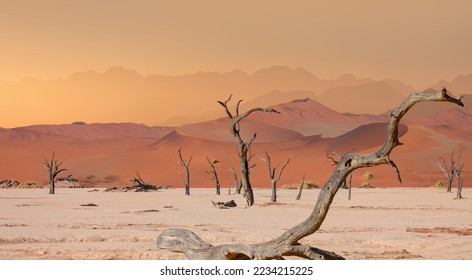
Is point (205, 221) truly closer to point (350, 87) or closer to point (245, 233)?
point (245, 233)

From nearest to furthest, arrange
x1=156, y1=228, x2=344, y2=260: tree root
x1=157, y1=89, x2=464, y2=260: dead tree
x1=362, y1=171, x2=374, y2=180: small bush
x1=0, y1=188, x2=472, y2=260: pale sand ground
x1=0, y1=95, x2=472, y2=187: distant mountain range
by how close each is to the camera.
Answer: x1=157, y1=89, x2=464, y2=260: dead tree < x1=156, y1=228, x2=344, y2=260: tree root < x1=0, y1=188, x2=472, y2=260: pale sand ground < x1=362, y1=171, x2=374, y2=180: small bush < x1=0, y1=95, x2=472, y2=187: distant mountain range

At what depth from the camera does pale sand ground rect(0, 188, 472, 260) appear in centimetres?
1969

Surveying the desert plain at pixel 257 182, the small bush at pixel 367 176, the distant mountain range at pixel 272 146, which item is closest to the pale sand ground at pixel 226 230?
the desert plain at pixel 257 182

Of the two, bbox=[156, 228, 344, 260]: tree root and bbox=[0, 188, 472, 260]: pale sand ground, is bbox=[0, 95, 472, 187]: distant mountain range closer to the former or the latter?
bbox=[0, 188, 472, 260]: pale sand ground

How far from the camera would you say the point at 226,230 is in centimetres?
2470

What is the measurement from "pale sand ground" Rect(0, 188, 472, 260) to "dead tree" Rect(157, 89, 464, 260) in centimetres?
340

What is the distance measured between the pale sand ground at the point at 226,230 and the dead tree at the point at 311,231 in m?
3.40

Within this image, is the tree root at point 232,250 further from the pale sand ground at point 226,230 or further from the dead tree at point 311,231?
the pale sand ground at point 226,230

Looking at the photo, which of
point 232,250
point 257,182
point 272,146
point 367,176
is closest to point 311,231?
point 232,250

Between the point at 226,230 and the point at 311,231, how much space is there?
11.8 metres

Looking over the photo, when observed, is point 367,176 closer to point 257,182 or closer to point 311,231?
point 257,182

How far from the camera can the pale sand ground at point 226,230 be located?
19688 mm

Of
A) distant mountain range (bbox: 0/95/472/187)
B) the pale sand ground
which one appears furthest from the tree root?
distant mountain range (bbox: 0/95/472/187)
